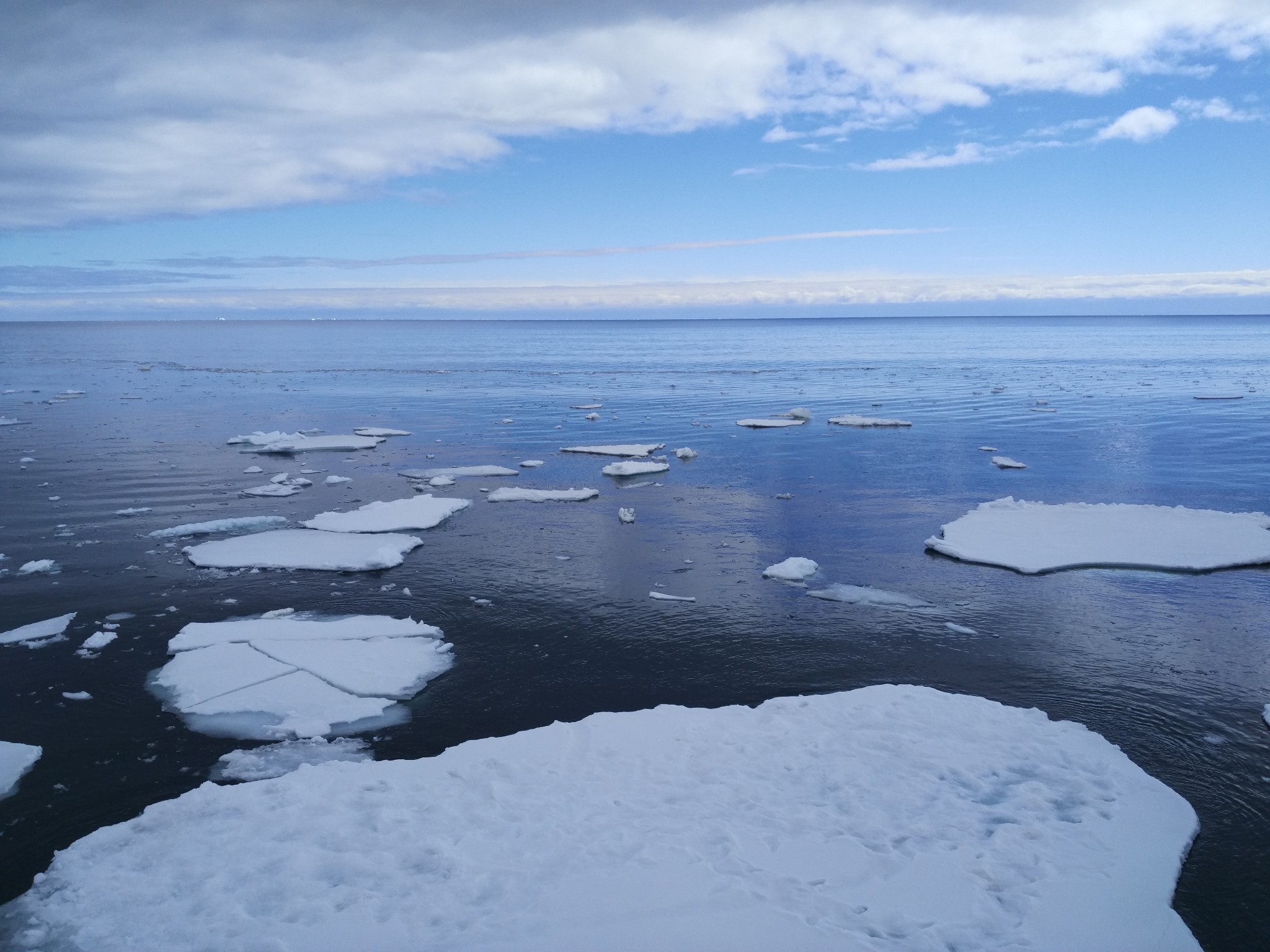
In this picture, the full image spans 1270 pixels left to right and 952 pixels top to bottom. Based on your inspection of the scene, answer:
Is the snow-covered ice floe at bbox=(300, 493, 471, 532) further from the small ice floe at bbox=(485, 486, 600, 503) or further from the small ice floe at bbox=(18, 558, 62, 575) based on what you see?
the small ice floe at bbox=(18, 558, 62, 575)

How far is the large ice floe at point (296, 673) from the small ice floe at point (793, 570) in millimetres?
5378

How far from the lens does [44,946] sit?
5.56 metres

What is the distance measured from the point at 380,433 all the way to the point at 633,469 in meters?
10.9

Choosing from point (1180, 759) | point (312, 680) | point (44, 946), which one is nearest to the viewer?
point (44, 946)

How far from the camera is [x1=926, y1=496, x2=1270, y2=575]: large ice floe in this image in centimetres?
1370

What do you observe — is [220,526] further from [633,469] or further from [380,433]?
[380,433]

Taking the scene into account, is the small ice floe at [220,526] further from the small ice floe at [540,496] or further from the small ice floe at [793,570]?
the small ice floe at [793,570]

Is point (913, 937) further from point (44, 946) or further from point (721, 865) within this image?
point (44, 946)

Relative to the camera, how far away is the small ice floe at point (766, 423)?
2981 centimetres

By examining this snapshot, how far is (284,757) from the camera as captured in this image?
8.02 meters

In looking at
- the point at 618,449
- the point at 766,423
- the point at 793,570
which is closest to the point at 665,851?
the point at 793,570

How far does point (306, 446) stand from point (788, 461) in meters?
14.4

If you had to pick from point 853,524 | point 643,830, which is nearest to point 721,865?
point 643,830

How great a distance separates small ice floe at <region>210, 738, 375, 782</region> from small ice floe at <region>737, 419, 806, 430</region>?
2292 centimetres
